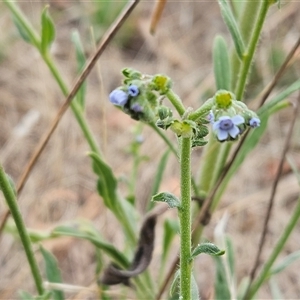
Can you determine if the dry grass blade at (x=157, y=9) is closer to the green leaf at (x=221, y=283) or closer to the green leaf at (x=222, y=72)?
the green leaf at (x=222, y=72)

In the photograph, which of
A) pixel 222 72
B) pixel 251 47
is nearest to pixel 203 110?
pixel 251 47

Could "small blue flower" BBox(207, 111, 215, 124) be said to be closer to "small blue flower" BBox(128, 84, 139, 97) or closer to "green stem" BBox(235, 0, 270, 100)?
"small blue flower" BBox(128, 84, 139, 97)

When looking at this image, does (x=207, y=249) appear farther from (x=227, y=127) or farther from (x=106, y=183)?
(x=106, y=183)

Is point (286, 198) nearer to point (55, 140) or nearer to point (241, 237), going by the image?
point (241, 237)

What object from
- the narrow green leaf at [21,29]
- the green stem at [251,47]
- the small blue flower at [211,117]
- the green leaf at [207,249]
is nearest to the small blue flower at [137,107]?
the small blue flower at [211,117]

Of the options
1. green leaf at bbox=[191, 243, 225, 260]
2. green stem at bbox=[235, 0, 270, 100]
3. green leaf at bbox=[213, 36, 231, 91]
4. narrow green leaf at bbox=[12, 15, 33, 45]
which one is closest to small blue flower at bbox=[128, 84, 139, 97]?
green leaf at bbox=[191, 243, 225, 260]
